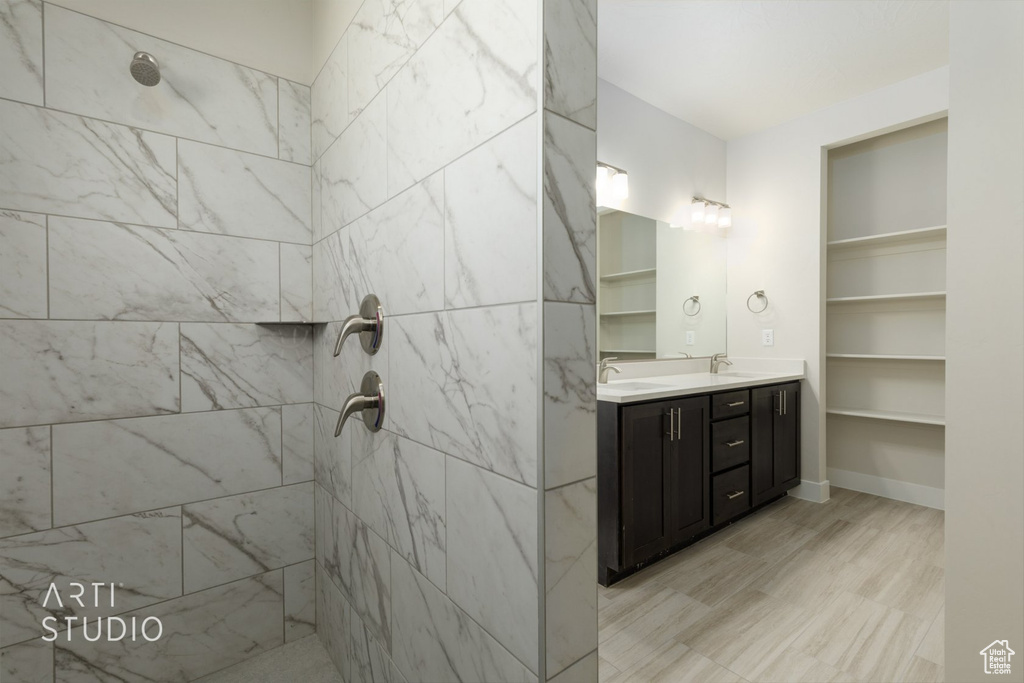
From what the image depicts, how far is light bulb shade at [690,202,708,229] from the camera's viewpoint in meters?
3.29

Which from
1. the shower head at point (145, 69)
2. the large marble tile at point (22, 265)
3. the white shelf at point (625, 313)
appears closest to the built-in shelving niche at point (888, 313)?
the white shelf at point (625, 313)

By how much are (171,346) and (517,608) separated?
4.62 ft

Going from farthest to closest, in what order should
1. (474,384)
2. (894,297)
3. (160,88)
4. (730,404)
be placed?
1. (894,297)
2. (730,404)
3. (160,88)
4. (474,384)

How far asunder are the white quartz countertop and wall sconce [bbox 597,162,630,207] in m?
1.08

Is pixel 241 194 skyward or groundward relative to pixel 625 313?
skyward

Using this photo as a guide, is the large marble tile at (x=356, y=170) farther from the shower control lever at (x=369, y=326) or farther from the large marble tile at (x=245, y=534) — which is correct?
the large marble tile at (x=245, y=534)

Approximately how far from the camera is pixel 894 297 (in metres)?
2.93

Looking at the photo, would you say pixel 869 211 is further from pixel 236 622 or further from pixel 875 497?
pixel 236 622

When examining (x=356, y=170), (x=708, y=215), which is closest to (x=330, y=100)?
(x=356, y=170)

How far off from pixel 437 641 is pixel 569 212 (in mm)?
905

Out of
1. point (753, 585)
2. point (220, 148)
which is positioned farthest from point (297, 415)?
point (753, 585)

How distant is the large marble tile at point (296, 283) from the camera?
169 centimetres

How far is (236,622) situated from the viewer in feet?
5.21

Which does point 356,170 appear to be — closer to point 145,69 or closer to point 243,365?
point 145,69
